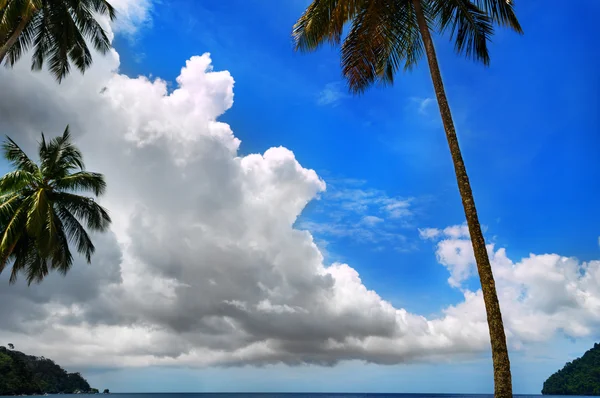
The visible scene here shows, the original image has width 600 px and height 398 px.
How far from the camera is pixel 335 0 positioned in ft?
39.1

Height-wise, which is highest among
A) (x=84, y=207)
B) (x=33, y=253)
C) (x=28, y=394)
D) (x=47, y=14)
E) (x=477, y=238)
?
(x=47, y=14)

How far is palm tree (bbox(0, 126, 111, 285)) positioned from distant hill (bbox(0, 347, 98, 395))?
84.4 meters

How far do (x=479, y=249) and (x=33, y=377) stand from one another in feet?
457

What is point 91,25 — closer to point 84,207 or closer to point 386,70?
point 84,207

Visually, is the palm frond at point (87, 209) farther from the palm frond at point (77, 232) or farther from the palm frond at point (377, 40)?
the palm frond at point (377, 40)

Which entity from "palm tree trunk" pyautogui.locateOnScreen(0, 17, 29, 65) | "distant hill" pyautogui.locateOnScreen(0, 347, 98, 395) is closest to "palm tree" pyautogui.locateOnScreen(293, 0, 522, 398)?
"palm tree trunk" pyautogui.locateOnScreen(0, 17, 29, 65)

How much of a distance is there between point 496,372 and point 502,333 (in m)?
0.67

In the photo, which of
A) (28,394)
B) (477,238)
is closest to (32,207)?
(477,238)

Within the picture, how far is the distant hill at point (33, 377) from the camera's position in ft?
299

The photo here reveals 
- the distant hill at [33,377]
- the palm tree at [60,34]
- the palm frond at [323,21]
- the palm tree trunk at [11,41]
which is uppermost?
the palm tree at [60,34]

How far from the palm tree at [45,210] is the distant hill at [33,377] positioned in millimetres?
84439

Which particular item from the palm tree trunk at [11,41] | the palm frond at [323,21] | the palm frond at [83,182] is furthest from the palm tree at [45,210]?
the palm frond at [323,21]

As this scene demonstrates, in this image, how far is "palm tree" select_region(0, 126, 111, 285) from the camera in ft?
63.2

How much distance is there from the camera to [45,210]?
1933cm
